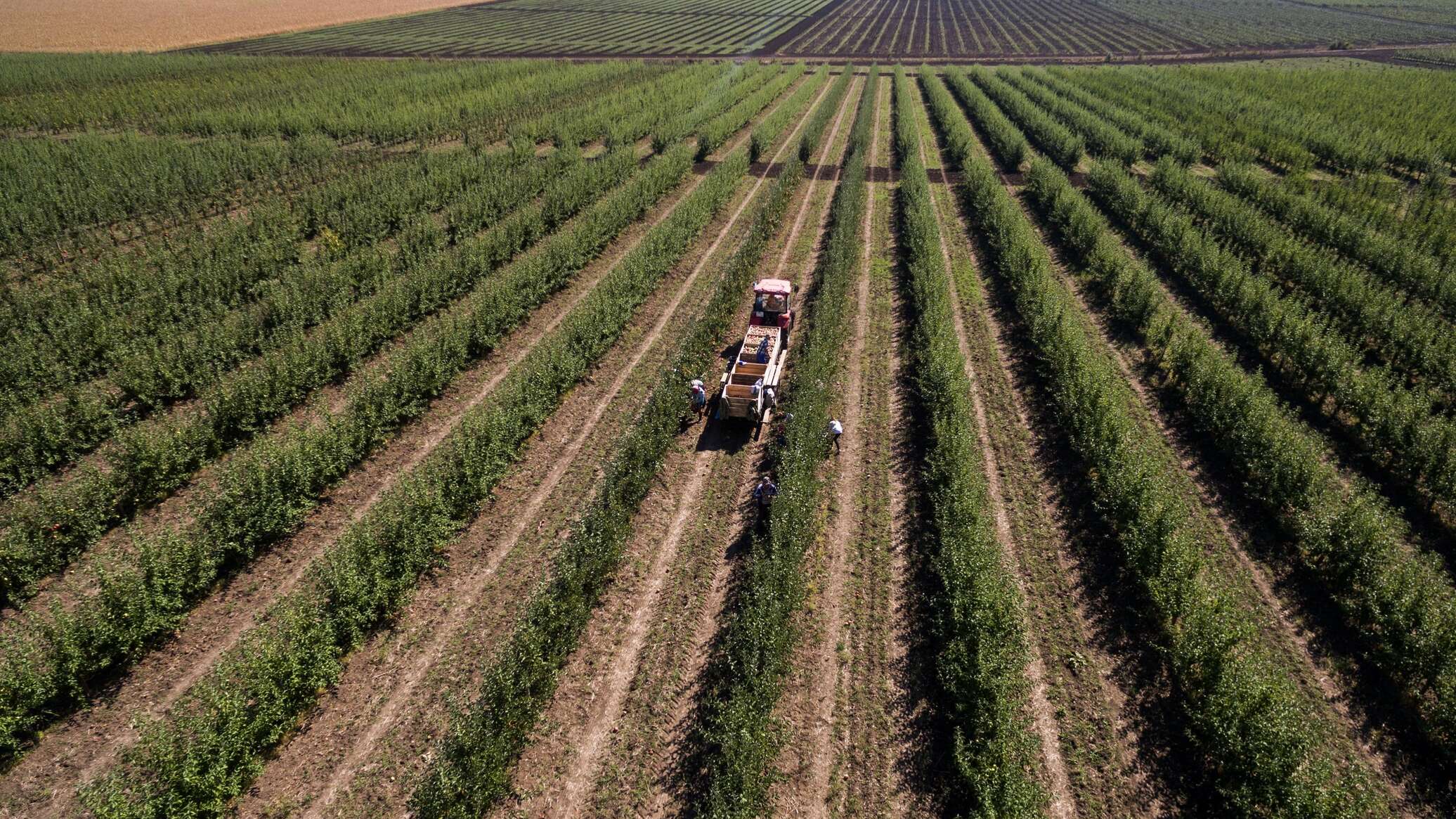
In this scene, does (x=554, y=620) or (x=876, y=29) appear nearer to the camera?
(x=554, y=620)

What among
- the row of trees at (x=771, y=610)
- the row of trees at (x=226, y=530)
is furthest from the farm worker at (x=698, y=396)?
the row of trees at (x=226, y=530)

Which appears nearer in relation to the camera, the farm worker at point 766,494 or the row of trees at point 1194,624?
the row of trees at point 1194,624

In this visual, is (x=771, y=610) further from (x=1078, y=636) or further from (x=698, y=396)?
(x=698, y=396)

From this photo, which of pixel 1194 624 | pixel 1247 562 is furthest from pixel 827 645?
pixel 1247 562

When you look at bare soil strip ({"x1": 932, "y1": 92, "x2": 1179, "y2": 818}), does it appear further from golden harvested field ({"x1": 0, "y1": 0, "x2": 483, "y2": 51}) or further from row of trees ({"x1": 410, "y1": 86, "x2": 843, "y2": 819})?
golden harvested field ({"x1": 0, "y1": 0, "x2": 483, "y2": 51})

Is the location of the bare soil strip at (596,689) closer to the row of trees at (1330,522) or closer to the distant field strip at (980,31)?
the row of trees at (1330,522)

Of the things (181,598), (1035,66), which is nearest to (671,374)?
(181,598)

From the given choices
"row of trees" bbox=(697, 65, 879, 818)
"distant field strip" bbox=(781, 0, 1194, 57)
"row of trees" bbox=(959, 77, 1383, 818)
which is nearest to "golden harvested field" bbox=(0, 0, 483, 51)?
"distant field strip" bbox=(781, 0, 1194, 57)
